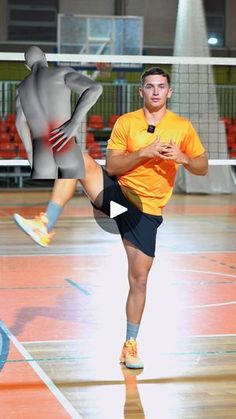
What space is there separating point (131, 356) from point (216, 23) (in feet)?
73.7

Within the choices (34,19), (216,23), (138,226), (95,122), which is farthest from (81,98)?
(216,23)

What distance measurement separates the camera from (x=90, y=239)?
12883mm

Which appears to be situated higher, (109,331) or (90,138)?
A: (90,138)

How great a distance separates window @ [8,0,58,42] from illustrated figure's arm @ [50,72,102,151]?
2188cm

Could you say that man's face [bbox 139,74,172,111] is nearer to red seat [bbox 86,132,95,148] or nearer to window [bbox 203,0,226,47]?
red seat [bbox 86,132,95,148]

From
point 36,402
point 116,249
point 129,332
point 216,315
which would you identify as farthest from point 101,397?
point 116,249

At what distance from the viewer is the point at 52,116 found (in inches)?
171

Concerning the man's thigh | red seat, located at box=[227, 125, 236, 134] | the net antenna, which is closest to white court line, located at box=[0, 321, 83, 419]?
the man's thigh

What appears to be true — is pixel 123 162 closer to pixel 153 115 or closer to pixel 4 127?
pixel 153 115

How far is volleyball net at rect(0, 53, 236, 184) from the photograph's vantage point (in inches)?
758

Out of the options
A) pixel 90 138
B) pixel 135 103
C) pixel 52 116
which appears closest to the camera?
pixel 52 116

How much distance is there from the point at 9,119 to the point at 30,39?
13.5ft

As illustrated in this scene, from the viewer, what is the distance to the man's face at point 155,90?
17.4 feet

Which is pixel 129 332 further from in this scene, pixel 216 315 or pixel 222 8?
pixel 222 8
